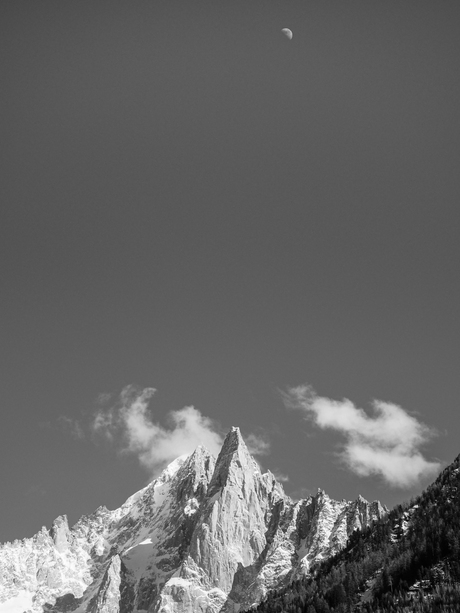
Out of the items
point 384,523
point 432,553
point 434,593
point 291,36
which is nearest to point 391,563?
point 432,553

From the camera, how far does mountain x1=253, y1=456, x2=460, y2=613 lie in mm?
144250

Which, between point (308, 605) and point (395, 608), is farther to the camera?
point (308, 605)

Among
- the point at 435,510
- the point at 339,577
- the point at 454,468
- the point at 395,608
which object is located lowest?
the point at 395,608

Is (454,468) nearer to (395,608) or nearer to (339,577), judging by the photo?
(339,577)

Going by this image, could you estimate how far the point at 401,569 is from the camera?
157250 millimetres

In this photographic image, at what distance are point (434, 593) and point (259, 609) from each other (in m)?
62.0

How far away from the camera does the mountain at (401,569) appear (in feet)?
473

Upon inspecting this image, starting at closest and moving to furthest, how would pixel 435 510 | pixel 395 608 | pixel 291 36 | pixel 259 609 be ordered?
pixel 291 36 → pixel 395 608 → pixel 435 510 → pixel 259 609

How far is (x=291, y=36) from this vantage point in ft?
411

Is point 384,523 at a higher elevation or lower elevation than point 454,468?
lower

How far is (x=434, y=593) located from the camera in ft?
463

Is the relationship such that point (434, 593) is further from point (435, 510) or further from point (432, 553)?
point (435, 510)

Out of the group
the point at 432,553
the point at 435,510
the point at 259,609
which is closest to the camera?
the point at 432,553

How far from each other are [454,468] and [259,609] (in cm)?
6482
